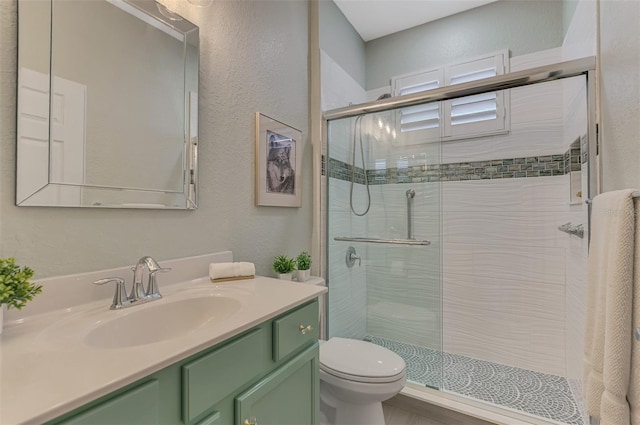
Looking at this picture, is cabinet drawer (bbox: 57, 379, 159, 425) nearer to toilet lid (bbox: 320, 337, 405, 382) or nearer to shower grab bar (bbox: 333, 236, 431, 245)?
toilet lid (bbox: 320, 337, 405, 382)

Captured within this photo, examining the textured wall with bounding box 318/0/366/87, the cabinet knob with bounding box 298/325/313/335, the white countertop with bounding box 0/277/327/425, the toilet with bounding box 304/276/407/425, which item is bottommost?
the toilet with bounding box 304/276/407/425

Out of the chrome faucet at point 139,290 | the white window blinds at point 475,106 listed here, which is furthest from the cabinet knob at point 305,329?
the white window blinds at point 475,106

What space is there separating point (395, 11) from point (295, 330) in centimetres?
261

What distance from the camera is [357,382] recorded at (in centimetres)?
142

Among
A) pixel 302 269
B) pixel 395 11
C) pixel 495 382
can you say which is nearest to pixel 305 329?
pixel 302 269

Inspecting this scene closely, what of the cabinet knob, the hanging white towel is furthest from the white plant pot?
the hanging white towel

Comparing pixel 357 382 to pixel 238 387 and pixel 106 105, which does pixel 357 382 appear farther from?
pixel 106 105

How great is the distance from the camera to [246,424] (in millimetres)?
818

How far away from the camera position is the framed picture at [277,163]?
1.62 metres

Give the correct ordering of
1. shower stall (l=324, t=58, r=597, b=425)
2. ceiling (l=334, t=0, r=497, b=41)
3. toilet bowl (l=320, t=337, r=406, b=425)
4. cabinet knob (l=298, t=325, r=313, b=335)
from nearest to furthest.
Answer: cabinet knob (l=298, t=325, r=313, b=335) → toilet bowl (l=320, t=337, r=406, b=425) → shower stall (l=324, t=58, r=597, b=425) → ceiling (l=334, t=0, r=497, b=41)

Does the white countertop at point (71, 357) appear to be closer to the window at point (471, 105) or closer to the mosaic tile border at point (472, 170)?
the mosaic tile border at point (472, 170)

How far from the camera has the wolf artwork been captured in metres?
1.69

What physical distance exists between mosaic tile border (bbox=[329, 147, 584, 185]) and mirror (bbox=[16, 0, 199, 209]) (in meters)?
1.21

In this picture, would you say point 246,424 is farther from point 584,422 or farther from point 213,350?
point 584,422
